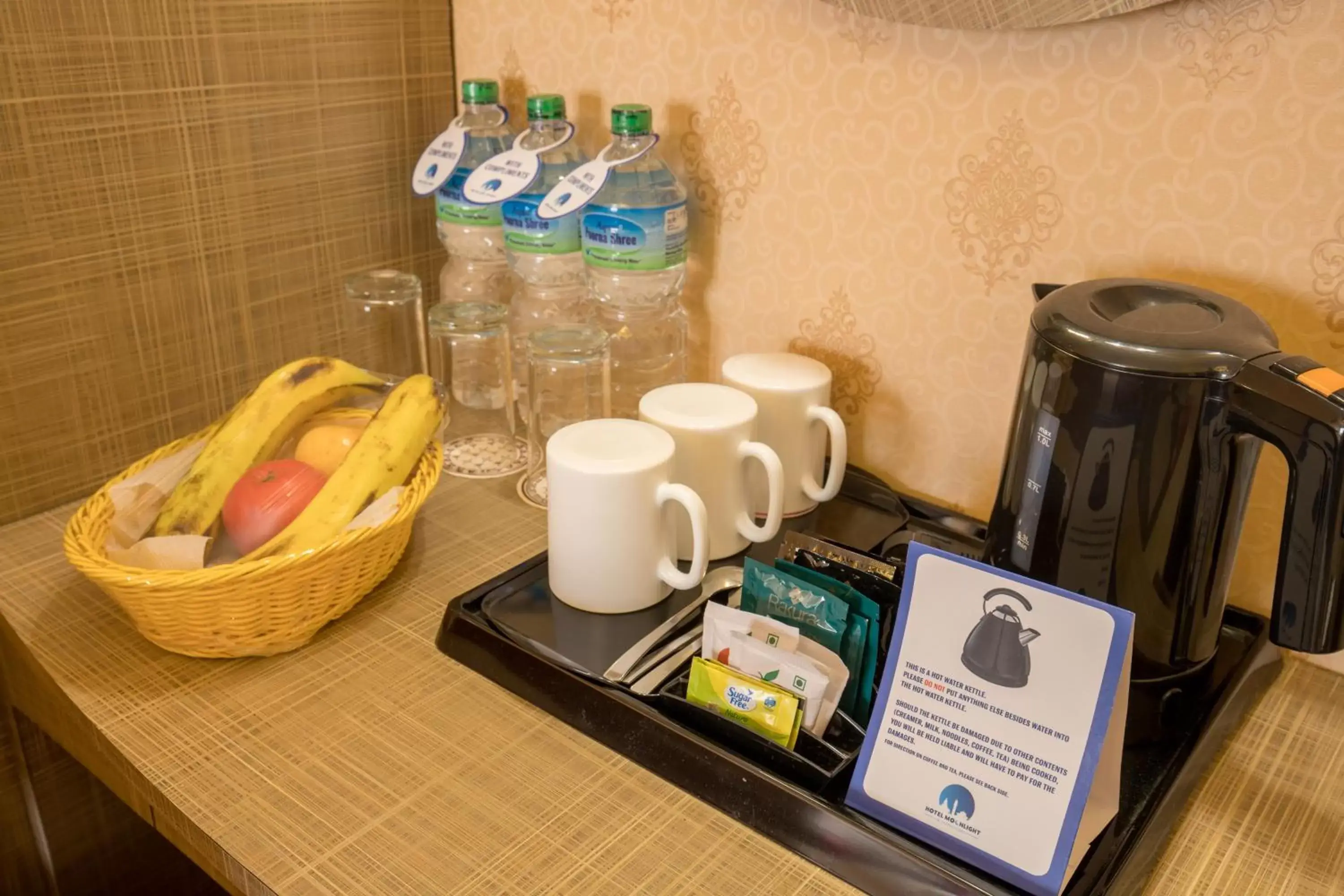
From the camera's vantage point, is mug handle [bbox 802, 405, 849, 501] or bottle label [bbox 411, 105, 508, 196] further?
bottle label [bbox 411, 105, 508, 196]

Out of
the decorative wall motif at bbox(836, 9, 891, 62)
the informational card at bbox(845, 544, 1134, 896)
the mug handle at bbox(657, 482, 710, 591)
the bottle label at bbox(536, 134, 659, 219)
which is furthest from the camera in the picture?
the bottle label at bbox(536, 134, 659, 219)

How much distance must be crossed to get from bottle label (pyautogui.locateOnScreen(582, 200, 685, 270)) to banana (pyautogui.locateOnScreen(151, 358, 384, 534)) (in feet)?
0.90

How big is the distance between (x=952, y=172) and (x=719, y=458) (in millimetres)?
325

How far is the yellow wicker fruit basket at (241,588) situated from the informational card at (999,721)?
0.44 m

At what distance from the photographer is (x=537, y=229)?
3.71 feet

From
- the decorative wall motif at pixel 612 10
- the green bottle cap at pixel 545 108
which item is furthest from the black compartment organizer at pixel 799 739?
the decorative wall motif at pixel 612 10

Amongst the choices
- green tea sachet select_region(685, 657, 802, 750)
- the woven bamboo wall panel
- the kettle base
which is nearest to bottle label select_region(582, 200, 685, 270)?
the woven bamboo wall panel

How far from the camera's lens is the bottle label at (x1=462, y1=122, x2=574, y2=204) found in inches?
44.1

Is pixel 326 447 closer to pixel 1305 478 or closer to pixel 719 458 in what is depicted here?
pixel 719 458

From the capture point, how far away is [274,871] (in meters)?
0.68

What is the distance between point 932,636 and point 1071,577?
15 centimetres

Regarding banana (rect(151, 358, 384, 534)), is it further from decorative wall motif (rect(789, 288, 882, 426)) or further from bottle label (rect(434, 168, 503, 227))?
decorative wall motif (rect(789, 288, 882, 426))

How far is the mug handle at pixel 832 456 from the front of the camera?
0.98m

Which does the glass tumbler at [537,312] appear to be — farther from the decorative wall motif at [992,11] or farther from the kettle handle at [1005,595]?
the kettle handle at [1005,595]
